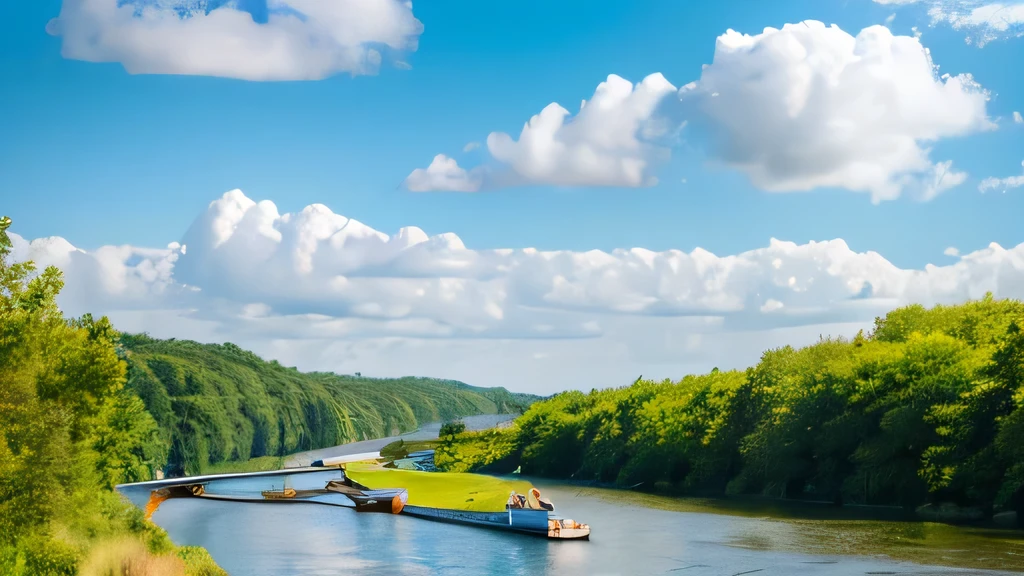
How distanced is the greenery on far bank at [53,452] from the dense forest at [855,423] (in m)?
50.8

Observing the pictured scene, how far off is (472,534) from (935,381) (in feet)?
127

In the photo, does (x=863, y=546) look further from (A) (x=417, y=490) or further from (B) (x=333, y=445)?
(B) (x=333, y=445)

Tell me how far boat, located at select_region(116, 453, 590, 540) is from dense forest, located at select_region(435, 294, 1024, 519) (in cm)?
1910

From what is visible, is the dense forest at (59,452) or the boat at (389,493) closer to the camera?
the dense forest at (59,452)

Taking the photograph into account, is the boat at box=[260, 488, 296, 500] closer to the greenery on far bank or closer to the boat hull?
the boat hull

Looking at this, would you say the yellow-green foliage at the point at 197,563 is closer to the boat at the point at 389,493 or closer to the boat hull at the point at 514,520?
the boat hull at the point at 514,520

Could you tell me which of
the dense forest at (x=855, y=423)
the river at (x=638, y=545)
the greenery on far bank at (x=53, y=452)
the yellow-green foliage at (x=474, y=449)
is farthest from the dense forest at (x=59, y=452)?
the yellow-green foliage at (x=474, y=449)

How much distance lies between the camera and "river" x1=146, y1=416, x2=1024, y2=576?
2044 inches

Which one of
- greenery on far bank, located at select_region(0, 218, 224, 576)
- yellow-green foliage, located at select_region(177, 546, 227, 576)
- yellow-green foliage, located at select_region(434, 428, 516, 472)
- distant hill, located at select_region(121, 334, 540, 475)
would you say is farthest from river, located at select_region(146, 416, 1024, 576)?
yellow-green foliage, located at select_region(434, 428, 516, 472)

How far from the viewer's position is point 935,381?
71.8 metres

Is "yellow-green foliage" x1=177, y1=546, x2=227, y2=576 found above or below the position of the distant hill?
below

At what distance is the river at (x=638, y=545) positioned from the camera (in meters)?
51.9

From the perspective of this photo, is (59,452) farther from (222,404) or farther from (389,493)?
(222,404)

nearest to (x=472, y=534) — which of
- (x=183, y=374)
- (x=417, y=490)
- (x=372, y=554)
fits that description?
(x=372, y=554)
